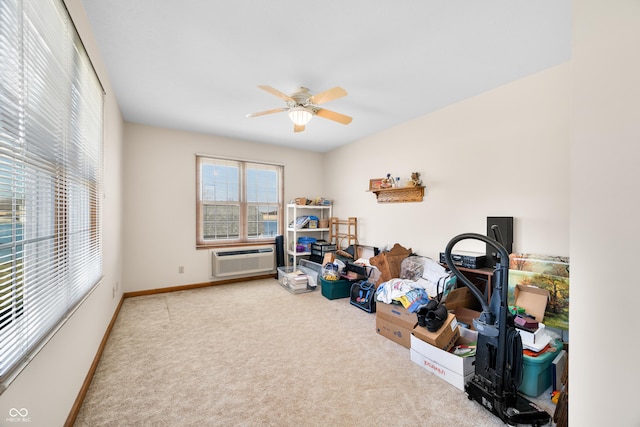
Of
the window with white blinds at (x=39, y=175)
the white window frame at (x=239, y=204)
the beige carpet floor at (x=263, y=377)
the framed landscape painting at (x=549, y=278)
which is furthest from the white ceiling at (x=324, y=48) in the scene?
the beige carpet floor at (x=263, y=377)

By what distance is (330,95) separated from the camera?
90.7 inches

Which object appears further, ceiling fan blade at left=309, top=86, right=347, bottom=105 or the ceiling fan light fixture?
the ceiling fan light fixture

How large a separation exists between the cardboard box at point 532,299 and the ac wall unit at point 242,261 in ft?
12.2

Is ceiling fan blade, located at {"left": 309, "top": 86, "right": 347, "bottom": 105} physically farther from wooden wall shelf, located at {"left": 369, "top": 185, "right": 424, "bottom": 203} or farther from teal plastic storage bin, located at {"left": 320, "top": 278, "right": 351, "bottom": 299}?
teal plastic storage bin, located at {"left": 320, "top": 278, "right": 351, "bottom": 299}

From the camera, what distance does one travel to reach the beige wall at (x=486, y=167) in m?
2.33

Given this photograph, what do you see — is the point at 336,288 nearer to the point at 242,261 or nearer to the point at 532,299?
the point at 242,261

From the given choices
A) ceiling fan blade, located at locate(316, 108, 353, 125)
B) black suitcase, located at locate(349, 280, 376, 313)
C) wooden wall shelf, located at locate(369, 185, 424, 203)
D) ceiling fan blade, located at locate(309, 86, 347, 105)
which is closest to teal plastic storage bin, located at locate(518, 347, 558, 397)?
black suitcase, located at locate(349, 280, 376, 313)

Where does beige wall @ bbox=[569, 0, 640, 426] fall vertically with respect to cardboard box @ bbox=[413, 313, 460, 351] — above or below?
above

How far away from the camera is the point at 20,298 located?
0.97 metres

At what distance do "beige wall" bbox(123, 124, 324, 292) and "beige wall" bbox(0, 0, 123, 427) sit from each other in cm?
93

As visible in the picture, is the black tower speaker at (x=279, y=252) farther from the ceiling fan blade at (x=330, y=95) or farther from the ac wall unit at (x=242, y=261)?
the ceiling fan blade at (x=330, y=95)

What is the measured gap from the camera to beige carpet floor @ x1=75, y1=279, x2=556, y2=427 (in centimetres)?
158

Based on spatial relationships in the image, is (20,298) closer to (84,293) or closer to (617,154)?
(84,293)

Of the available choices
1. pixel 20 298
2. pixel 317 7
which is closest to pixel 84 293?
pixel 20 298
